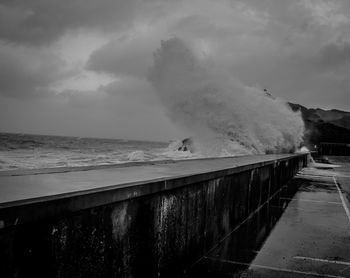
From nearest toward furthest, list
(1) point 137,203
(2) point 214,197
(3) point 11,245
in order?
(3) point 11,245
(1) point 137,203
(2) point 214,197

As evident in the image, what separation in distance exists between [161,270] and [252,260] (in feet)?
4.26

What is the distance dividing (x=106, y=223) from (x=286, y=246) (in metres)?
2.84

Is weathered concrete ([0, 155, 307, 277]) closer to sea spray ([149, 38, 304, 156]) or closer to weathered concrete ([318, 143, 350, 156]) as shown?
sea spray ([149, 38, 304, 156])

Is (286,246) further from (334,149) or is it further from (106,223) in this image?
(334,149)

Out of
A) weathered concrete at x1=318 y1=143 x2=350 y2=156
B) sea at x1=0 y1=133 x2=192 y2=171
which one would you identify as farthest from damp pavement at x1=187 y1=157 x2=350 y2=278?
weathered concrete at x1=318 y1=143 x2=350 y2=156

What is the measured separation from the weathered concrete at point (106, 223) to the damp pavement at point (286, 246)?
0.28 meters

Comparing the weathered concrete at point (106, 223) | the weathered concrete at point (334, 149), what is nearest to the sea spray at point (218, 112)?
the weathered concrete at point (106, 223)

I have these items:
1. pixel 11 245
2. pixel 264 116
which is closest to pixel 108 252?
pixel 11 245

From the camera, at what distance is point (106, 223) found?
201 centimetres

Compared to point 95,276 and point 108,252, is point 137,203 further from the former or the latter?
point 95,276

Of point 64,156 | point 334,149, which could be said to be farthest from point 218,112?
point 334,149

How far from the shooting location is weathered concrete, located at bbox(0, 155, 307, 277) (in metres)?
1.47

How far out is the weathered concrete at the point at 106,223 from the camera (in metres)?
1.47

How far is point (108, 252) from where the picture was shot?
2.04m
